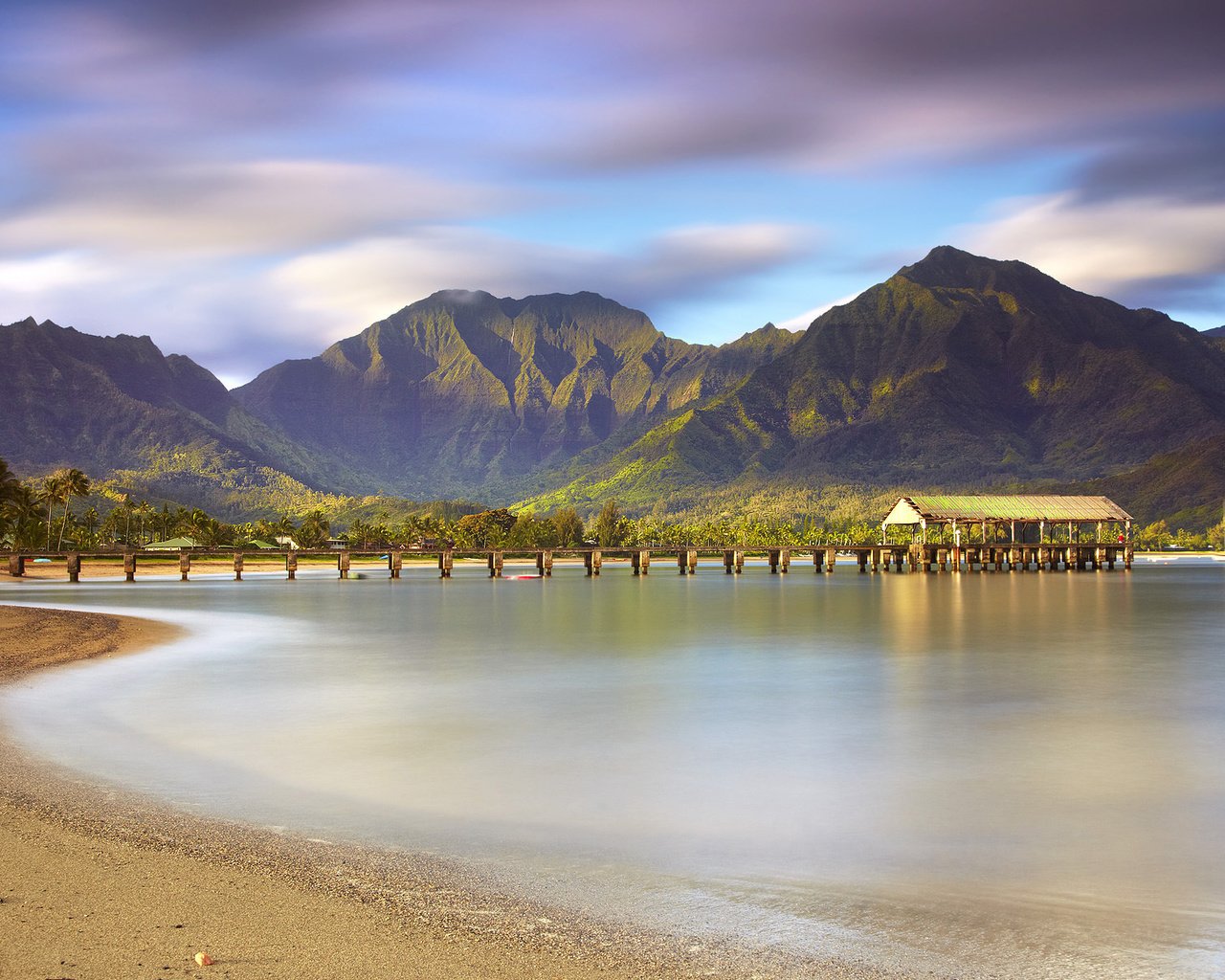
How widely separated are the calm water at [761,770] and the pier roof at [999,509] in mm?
118954

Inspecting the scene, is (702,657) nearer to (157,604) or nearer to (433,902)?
(433,902)

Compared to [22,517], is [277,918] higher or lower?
lower

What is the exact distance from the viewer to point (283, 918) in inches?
468

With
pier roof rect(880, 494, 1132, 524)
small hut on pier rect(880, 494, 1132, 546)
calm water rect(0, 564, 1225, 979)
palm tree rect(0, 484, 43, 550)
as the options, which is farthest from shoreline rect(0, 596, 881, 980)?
pier roof rect(880, 494, 1132, 524)

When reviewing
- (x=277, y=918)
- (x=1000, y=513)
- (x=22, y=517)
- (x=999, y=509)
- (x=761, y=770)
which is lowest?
(x=761, y=770)

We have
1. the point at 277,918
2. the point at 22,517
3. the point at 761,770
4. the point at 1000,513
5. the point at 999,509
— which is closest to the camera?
the point at 277,918

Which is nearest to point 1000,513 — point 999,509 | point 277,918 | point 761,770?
point 999,509

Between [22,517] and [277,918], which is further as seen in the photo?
[22,517]

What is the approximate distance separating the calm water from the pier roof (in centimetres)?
11895

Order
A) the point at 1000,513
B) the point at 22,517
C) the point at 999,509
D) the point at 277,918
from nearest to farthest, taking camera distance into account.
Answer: the point at 277,918, the point at 22,517, the point at 1000,513, the point at 999,509

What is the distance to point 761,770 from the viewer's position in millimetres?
22984

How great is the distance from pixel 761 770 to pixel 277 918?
12856 mm

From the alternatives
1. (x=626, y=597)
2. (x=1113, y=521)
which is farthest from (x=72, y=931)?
(x=1113, y=521)

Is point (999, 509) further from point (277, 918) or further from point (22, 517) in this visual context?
point (277, 918)
